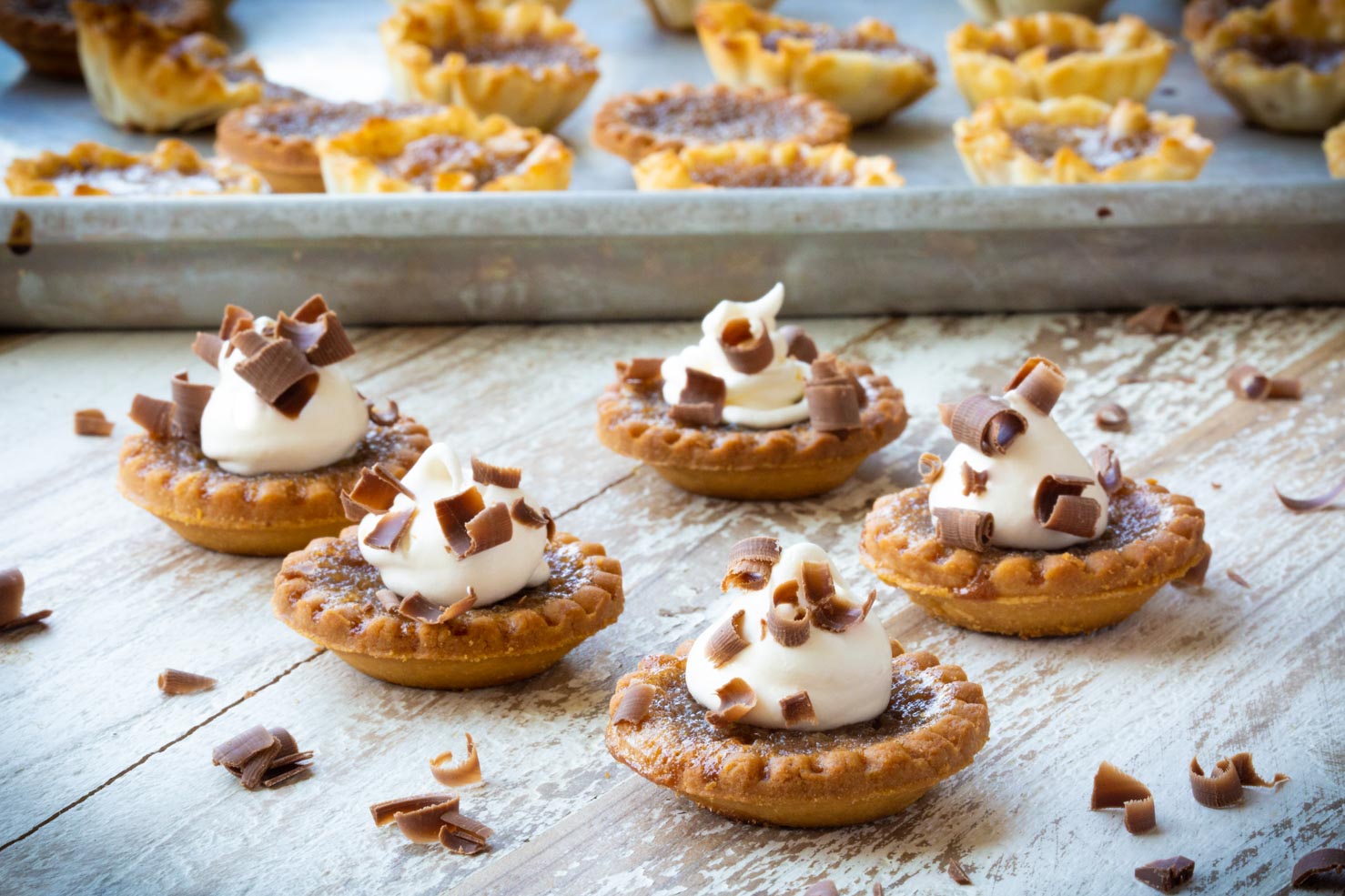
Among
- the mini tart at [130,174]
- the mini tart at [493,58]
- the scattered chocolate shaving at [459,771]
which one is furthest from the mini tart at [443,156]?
the scattered chocolate shaving at [459,771]

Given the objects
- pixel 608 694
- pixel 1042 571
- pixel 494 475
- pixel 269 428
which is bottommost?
pixel 608 694

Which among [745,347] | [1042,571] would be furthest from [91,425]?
[1042,571]

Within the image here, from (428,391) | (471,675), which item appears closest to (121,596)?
(471,675)

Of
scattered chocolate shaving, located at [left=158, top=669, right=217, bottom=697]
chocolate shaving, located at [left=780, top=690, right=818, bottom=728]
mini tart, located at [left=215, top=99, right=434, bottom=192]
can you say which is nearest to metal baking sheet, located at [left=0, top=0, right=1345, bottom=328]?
mini tart, located at [left=215, top=99, right=434, bottom=192]

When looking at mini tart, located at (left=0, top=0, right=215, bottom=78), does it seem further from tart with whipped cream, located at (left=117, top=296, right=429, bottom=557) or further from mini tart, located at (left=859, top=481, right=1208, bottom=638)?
mini tart, located at (left=859, top=481, right=1208, bottom=638)

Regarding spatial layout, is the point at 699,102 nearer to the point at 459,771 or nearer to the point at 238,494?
the point at 238,494

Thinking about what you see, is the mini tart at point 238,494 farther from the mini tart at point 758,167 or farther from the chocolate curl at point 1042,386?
the mini tart at point 758,167
